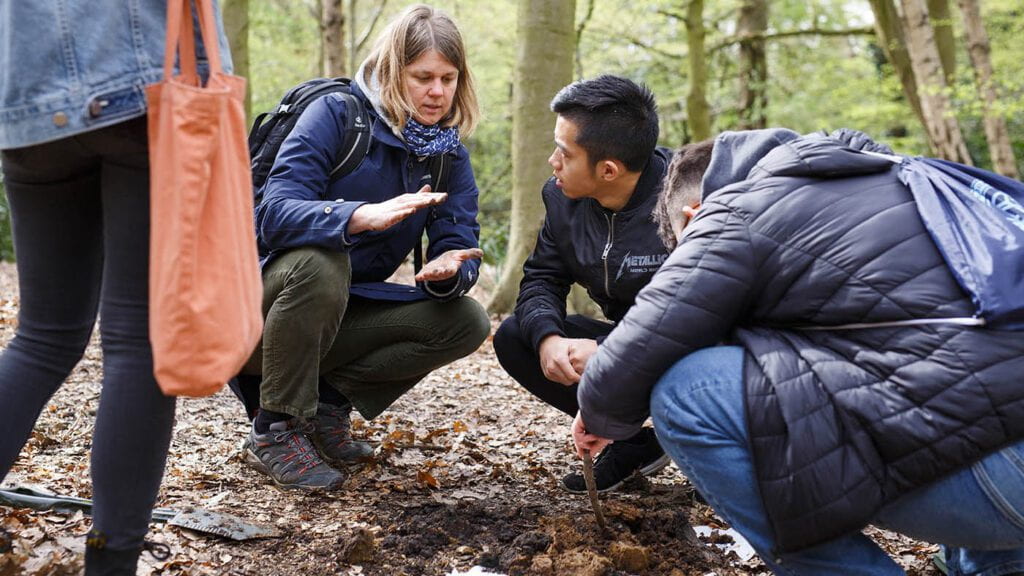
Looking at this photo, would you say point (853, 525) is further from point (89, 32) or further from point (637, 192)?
point (89, 32)

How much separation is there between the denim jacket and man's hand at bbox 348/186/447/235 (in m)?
1.23

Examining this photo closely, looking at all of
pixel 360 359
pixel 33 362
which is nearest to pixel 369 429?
pixel 360 359

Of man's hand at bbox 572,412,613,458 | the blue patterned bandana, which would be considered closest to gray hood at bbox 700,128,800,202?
man's hand at bbox 572,412,613,458

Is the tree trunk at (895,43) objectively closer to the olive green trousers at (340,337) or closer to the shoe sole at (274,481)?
the olive green trousers at (340,337)

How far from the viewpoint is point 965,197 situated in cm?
198

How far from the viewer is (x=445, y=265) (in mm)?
3254

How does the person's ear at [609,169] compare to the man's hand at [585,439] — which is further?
the person's ear at [609,169]

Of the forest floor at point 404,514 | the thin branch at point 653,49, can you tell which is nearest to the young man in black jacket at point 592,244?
the forest floor at point 404,514

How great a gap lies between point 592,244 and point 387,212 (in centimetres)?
80

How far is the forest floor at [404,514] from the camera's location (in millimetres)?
2463

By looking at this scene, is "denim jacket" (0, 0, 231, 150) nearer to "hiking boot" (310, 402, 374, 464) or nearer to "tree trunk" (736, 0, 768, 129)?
"hiking boot" (310, 402, 374, 464)

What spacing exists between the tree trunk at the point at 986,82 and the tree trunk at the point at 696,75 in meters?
2.97

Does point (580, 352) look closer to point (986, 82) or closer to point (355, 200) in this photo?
point (355, 200)

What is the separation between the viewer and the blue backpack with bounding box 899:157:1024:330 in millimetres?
1806
